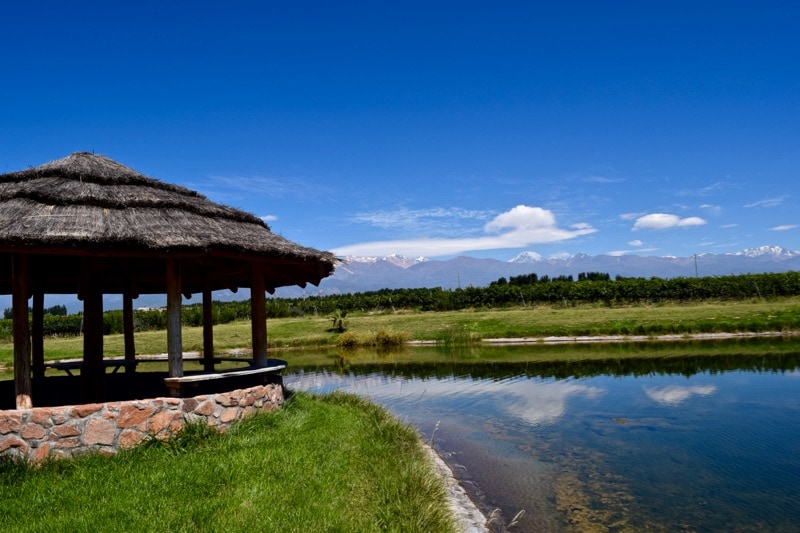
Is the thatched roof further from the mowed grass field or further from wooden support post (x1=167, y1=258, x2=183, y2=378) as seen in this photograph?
the mowed grass field

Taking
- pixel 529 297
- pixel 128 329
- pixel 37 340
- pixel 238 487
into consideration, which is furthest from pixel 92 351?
pixel 529 297

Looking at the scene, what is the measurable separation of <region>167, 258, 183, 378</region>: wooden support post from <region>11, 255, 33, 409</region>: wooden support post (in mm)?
2052

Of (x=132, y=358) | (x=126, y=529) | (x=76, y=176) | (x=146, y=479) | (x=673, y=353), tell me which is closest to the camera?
(x=126, y=529)

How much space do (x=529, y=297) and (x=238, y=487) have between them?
49130mm

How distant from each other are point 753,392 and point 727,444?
258 inches

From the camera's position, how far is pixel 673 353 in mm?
26344

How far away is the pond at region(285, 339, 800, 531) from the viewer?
27.9ft

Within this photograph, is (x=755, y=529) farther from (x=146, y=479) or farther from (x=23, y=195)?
(x=23, y=195)

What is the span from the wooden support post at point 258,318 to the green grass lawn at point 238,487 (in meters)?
1.84

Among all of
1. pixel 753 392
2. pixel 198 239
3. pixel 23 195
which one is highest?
pixel 23 195

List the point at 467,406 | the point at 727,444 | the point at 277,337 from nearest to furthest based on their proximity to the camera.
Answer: the point at 727,444
the point at 467,406
the point at 277,337

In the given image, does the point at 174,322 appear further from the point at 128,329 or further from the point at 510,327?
the point at 510,327

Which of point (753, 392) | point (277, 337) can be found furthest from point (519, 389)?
point (277, 337)

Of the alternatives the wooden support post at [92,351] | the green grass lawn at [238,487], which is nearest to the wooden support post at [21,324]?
the green grass lawn at [238,487]
